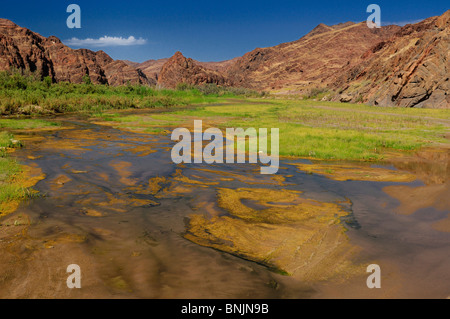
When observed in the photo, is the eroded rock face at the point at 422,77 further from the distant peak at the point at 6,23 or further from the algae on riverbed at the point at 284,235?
the distant peak at the point at 6,23

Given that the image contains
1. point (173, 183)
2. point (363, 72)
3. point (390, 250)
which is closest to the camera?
point (390, 250)

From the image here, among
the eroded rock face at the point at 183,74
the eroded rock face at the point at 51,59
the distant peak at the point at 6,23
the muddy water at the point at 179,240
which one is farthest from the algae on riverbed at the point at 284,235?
the eroded rock face at the point at 183,74

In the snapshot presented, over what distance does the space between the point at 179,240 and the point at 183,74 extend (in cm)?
13410

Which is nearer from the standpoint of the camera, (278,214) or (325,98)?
(278,214)

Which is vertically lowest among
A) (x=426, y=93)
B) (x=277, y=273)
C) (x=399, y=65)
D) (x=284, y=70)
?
(x=277, y=273)

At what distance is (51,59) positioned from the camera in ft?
322

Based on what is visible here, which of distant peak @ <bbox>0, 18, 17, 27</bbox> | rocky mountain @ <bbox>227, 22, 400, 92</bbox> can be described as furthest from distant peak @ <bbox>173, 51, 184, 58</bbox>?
distant peak @ <bbox>0, 18, 17, 27</bbox>

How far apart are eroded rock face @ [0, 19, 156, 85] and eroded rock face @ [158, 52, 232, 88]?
812 inches

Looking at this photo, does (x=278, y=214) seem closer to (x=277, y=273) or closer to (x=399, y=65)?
(x=277, y=273)

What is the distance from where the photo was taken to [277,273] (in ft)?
14.9

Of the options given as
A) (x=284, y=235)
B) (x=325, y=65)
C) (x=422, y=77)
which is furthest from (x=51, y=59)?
(x=284, y=235)

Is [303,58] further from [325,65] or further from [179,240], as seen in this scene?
[179,240]
